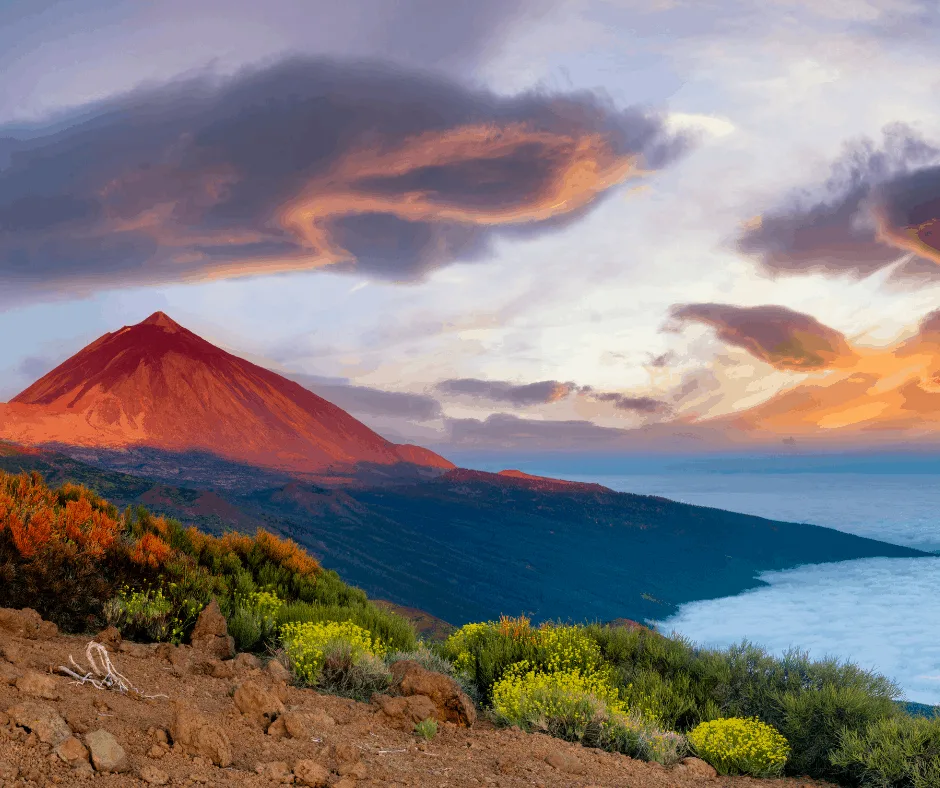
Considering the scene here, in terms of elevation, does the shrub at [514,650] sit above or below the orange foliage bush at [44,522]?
below

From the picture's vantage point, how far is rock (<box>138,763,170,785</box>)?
13.0 ft

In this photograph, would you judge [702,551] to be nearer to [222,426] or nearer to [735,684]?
[222,426]

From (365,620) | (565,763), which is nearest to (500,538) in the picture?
(365,620)

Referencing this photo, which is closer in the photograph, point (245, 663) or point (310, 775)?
point (310, 775)

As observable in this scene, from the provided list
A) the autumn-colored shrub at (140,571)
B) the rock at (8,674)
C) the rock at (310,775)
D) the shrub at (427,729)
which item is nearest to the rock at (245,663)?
the autumn-colored shrub at (140,571)

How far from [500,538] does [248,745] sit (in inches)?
2682

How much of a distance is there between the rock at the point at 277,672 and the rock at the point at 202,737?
251cm

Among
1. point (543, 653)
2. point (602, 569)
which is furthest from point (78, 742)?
point (602, 569)

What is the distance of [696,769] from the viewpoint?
22.0ft

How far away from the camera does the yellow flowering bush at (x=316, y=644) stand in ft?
24.7

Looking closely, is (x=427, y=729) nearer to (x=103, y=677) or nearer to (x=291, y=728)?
(x=291, y=728)

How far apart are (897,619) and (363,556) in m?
68.6

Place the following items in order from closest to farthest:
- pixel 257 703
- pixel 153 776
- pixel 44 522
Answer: pixel 153 776
pixel 257 703
pixel 44 522

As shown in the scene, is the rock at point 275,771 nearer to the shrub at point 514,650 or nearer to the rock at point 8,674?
the rock at point 8,674
